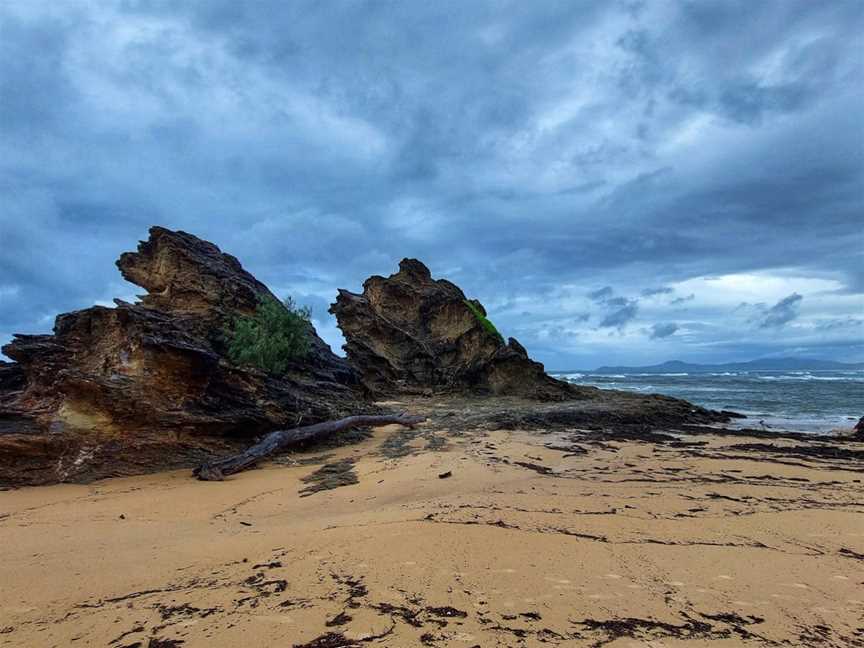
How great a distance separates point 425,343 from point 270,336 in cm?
1702

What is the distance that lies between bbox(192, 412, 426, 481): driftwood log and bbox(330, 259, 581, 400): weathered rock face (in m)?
14.8

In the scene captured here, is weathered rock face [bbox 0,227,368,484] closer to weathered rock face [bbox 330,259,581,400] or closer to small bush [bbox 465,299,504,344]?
weathered rock face [bbox 330,259,581,400]

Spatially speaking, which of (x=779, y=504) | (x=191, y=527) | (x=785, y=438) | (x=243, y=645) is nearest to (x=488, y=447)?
(x=779, y=504)

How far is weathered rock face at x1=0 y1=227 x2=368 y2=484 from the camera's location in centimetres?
968

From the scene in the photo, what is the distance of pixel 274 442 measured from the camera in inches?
439

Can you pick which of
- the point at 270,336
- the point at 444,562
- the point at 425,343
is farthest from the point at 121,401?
the point at 425,343

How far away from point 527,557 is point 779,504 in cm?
468

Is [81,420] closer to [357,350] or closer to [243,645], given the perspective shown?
[243,645]

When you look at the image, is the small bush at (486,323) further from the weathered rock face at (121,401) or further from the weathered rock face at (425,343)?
the weathered rock face at (121,401)

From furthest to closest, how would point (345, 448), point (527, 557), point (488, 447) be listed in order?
point (345, 448) < point (488, 447) < point (527, 557)

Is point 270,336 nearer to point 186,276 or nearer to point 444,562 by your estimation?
point 186,276

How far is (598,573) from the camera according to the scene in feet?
14.0

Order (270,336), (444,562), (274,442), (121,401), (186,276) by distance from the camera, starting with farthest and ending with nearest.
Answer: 1. (186,276)
2. (270,336)
3. (274,442)
4. (121,401)
5. (444,562)

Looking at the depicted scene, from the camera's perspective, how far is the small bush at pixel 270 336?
16.1m
